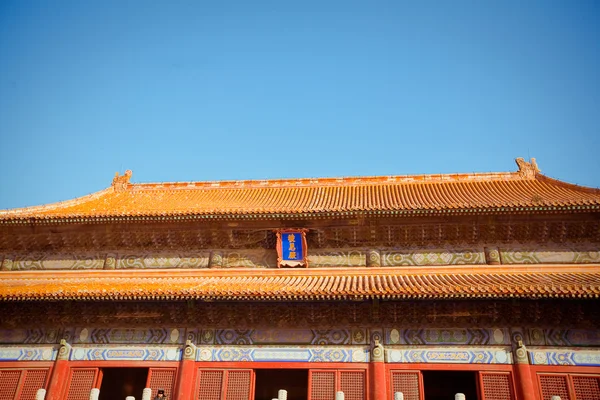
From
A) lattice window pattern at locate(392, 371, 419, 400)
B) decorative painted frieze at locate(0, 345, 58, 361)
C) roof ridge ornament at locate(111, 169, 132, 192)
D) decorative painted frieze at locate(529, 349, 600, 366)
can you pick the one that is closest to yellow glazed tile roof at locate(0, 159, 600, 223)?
roof ridge ornament at locate(111, 169, 132, 192)

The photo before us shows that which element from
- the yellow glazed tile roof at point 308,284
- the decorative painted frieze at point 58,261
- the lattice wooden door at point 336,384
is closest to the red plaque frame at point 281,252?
the yellow glazed tile roof at point 308,284

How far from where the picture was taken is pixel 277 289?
34.9ft

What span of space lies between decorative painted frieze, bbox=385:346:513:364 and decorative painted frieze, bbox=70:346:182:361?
4.95 m

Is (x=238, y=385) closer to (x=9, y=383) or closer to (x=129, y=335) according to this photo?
(x=129, y=335)

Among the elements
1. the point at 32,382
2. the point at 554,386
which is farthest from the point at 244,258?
the point at 554,386

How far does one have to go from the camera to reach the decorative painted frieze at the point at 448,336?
10.4 metres

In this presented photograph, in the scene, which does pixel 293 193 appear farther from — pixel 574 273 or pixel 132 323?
pixel 574 273

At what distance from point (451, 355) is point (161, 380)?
255 inches

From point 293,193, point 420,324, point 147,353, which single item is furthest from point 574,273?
point 147,353

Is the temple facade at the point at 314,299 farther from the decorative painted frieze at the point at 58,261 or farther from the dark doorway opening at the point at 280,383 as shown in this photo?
the dark doorway opening at the point at 280,383

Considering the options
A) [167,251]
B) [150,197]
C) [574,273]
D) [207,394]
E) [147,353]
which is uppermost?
[150,197]

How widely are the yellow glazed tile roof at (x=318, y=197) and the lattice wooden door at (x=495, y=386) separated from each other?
4.07 meters

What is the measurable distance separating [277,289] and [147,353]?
136 inches

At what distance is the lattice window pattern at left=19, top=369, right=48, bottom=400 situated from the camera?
10.9 m
